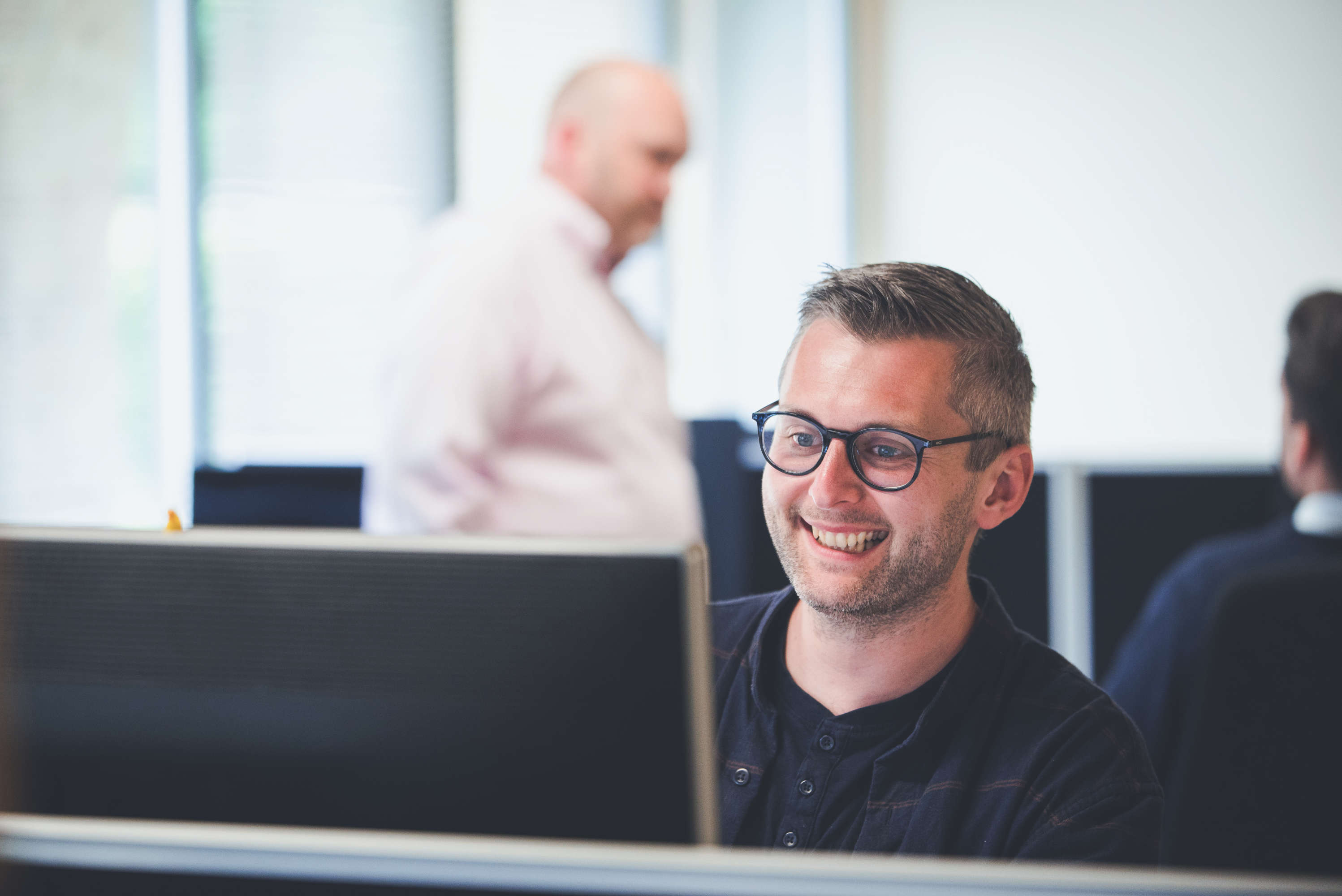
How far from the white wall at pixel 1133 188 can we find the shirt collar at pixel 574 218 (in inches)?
80.9

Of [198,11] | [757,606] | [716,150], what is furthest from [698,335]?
[757,606]

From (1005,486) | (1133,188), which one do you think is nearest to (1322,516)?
(1005,486)

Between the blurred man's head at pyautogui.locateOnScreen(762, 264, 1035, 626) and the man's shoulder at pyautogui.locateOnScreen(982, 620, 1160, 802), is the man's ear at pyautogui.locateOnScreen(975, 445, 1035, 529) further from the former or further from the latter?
the man's shoulder at pyautogui.locateOnScreen(982, 620, 1160, 802)

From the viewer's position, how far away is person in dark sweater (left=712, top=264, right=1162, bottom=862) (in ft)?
3.18

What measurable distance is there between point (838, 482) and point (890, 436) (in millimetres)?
67

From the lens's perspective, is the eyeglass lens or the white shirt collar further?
the white shirt collar

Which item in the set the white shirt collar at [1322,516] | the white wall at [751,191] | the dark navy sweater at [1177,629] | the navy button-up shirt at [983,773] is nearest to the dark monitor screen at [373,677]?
the navy button-up shirt at [983,773]

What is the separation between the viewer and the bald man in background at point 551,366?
1805mm

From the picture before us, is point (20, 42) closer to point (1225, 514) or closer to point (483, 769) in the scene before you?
point (483, 769)

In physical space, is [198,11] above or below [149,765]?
above

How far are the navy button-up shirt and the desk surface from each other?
332 millimetres

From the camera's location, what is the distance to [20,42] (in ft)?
8.04

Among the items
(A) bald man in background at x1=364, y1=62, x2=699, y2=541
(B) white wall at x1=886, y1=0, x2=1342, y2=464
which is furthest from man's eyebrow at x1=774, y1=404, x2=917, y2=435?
(B) white wall at x1=886, y1=0, x2=1342, y2=464

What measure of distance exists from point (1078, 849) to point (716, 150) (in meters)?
3.43
